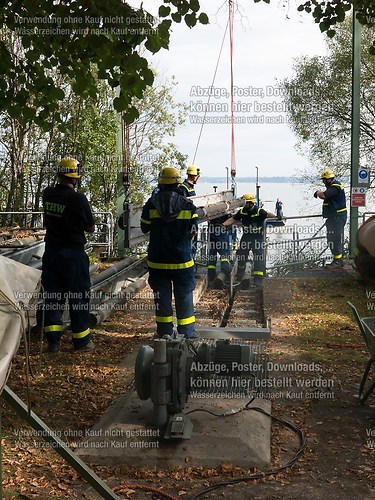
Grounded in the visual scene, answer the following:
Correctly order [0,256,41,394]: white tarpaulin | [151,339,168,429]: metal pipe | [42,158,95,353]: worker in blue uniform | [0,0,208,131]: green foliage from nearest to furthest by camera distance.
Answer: [0,256,41,394]: white tarpaulin, [151,339,168,429]: metal pipe, [0,0,208,131]: green foliage, [42,158,95,353]: worker in blue uniform

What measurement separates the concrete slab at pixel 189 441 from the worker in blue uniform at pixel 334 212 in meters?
9.38

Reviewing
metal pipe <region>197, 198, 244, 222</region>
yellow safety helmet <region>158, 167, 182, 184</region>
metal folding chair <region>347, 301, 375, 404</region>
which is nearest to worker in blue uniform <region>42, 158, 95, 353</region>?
yellow safety helmet <region>158, 167, 182, 184</region>

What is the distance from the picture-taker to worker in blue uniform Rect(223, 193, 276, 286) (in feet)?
46.6

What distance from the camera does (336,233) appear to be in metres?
15.0

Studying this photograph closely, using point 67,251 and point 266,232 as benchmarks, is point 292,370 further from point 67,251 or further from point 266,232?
point 266,232

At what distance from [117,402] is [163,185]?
2.39 metres

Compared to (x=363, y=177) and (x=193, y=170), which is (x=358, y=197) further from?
(x=193, y=170)

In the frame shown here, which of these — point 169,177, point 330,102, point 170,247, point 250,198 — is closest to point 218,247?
point 250,198

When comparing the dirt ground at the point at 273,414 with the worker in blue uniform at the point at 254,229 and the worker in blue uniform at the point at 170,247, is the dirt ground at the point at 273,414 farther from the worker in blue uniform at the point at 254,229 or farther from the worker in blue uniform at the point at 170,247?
the worker in blue uniform at the point at 254,229

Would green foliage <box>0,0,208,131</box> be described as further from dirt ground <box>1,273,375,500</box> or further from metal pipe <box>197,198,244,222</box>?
metal pipe <box>197,198,244,222</box>

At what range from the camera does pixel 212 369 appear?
5738mm

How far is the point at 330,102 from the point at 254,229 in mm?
17682

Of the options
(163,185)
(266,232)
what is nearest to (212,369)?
(163,185)

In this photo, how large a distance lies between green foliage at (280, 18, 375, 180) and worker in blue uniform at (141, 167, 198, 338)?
23.4 meters
